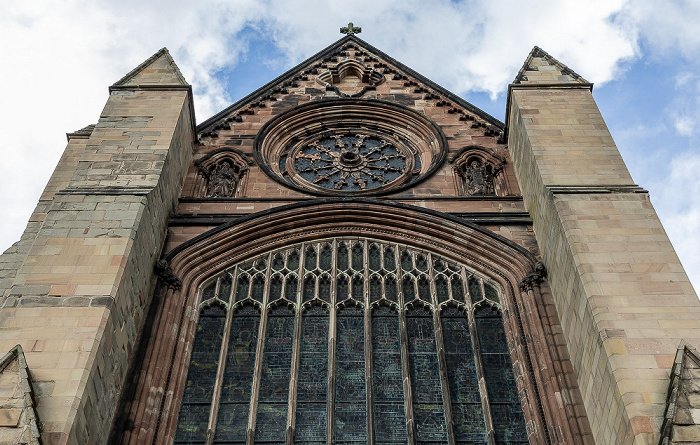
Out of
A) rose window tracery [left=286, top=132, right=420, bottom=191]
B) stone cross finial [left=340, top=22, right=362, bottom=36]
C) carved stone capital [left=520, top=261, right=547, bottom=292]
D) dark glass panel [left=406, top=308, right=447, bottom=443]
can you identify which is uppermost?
stone cross finial [left=340, top=22, right=362, bottom=36]

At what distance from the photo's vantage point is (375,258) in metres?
13.2

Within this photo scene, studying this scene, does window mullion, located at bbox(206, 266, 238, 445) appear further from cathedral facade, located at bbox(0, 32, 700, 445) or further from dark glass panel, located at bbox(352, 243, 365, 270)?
dark glass panel, located at bbox(352, 243, 365, 270)

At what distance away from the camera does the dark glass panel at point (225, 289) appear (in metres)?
12.4

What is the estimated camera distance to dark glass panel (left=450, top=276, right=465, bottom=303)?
12.4 m

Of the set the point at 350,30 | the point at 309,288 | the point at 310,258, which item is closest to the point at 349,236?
the point at 310,258

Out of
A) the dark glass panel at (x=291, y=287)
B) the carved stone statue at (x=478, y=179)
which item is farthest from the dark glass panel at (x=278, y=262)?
the carved stone statue at (x=478, y=179)

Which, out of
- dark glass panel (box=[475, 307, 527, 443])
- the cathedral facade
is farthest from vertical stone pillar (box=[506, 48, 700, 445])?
dark glass panel (box=[475, 307, 527, 443])

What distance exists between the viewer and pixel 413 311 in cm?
1213

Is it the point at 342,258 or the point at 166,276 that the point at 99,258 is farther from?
the point at 342,258

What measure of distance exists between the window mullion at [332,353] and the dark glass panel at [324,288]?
0.24 feet

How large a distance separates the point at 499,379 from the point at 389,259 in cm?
291

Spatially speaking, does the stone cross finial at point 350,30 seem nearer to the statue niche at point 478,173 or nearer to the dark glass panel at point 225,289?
the statue niche at point 478,173

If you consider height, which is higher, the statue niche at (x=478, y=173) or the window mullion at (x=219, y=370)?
the statue niche at (x=478, y=173)

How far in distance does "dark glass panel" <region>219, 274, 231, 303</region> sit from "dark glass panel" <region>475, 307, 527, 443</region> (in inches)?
146
